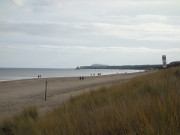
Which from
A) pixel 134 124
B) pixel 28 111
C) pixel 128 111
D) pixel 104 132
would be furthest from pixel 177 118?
pixel 28 111

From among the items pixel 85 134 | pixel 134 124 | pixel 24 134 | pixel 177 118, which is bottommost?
pixel 24 134

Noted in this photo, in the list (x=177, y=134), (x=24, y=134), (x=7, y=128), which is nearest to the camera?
(x=177, y=134)

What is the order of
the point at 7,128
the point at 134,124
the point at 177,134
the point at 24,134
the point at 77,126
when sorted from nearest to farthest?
the point at 177,134 < the point at 134,124 < the point at 77,126 < the point at 24,134 < the point at 7,128

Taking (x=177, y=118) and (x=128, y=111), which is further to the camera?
(x=128, y=111)

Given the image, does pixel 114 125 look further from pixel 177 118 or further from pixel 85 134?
pixel 177 118

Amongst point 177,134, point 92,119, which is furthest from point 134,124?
point 92,119

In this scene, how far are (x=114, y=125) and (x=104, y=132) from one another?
0.17m

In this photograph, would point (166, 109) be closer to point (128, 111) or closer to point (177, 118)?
point (177, 118)

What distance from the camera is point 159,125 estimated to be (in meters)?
2.05

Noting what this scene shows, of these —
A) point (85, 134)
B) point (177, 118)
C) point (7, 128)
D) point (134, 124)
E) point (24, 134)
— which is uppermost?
point (177, 118)

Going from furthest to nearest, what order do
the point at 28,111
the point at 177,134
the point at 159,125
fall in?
the point at 28,111 → the point at 159,125 → the point at 177,134

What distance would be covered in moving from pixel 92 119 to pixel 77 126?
301 millimetres

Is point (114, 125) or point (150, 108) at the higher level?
point (150, 108)

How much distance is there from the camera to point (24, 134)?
328cm
